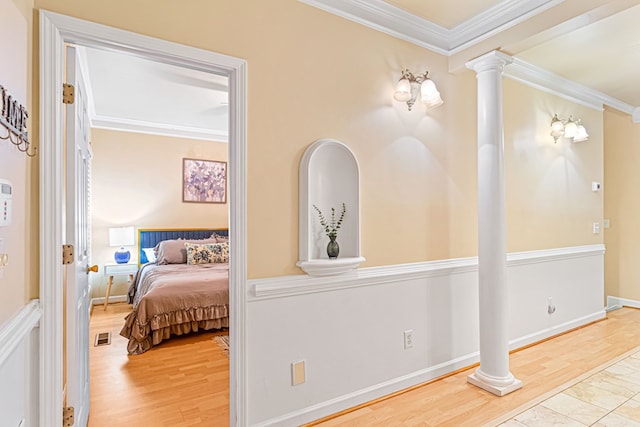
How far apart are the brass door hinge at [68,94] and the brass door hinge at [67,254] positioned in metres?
0.68

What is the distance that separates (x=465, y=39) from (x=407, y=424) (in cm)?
272

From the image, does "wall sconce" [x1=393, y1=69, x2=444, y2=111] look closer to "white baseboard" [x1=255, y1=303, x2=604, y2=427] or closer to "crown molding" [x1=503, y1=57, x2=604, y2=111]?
"crown molding" [x1=503, y1=57, x2=604, y2=111]

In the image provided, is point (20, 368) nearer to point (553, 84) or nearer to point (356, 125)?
point (356, 125)

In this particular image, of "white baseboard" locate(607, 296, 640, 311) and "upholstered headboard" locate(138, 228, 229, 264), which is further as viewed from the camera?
"upholstered headboard" locate(138, 228, 229, 264)

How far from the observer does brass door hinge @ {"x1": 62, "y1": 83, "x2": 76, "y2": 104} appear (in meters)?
1.63

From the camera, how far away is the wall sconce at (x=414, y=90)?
2.44 metres

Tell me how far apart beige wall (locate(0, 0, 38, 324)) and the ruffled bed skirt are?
2.13m

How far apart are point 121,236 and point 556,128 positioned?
5685 mm

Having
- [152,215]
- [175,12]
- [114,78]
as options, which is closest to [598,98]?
[175,12]

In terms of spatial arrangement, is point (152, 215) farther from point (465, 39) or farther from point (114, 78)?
point (465, 39)

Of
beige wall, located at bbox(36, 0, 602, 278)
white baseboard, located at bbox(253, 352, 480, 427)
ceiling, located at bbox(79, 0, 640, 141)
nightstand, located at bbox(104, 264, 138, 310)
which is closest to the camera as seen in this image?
beige wall, located at bbox(36, 0, 602, 278)

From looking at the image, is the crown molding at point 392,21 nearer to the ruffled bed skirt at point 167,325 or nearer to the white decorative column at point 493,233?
the white decorative column at point 493,233

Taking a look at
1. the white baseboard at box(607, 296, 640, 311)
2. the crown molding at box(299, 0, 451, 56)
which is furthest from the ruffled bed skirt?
the white baseboard at box(607, 296, 640, 311)

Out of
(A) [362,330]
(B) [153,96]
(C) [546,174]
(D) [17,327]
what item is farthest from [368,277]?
(B) [153,96]
